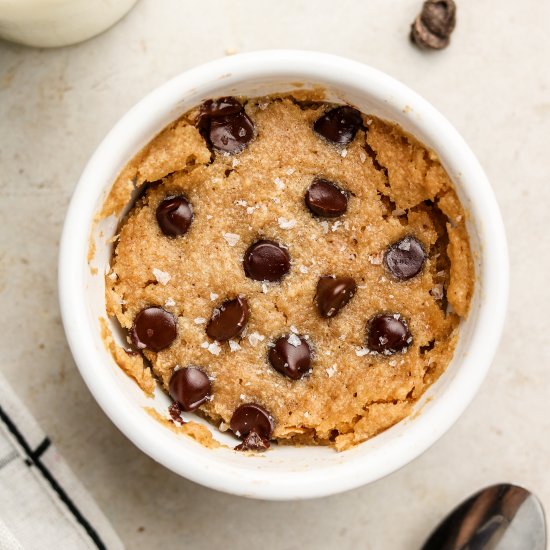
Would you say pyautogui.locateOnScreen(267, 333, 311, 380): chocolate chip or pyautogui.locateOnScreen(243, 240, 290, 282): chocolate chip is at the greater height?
pyautogui.locateOnScreen(243, 240, 290, 282): chocolate chip

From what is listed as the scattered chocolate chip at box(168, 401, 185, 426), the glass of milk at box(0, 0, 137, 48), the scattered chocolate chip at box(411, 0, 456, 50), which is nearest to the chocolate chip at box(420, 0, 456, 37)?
the scattered chocolate chip at box(411, 0, 456, 50)

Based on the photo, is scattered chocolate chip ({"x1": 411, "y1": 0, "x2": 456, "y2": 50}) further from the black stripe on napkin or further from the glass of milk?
the black stripe on napkin

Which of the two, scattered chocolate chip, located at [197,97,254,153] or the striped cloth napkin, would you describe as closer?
scattered chocolate chip, located at [197,97,254,153]

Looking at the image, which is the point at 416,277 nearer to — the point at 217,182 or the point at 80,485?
the point at 217,182

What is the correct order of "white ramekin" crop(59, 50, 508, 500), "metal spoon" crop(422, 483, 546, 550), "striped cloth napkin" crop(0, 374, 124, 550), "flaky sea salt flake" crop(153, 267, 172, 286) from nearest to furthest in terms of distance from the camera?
"white ramekin" crop(59, 50, 508, 500) → "flaky sea salt flake" crop(153, 267, 172, 286) → "striped cloth napkin" crop(0, 374, 124, 550) → "metal spoon" crop(422, 483, 546, 550)

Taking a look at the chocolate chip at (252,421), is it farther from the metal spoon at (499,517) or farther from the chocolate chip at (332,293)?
the metal spoon at (499,517)

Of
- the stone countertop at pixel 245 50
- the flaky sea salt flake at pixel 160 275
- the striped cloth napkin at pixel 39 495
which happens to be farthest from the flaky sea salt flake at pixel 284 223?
the striped cloth napkin at pixel 39 495

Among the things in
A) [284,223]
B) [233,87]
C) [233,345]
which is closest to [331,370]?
[233,345]
